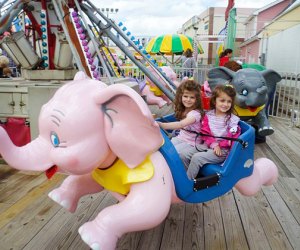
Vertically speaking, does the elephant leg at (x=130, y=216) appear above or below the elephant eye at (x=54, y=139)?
below

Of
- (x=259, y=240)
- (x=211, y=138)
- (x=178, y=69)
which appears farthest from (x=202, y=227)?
(x=178, y=69)

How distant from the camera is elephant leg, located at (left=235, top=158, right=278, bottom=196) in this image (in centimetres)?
193

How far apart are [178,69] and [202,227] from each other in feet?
21.0

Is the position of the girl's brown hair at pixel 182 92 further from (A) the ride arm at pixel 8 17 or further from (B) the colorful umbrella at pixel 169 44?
(B) the colorful umbrella at pixel 169 44

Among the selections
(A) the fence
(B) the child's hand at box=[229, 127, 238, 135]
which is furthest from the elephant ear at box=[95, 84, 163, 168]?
(A) the fence

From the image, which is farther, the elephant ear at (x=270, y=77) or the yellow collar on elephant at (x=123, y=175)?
the elephant ear at (x=270, y=77)

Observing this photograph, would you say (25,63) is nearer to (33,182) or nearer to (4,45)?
(4,45)

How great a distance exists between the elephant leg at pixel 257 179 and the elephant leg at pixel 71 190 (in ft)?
2.94

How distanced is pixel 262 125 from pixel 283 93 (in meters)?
2.48

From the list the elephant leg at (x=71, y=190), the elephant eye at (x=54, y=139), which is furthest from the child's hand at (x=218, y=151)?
the elephant eye at (x=54, y=139)

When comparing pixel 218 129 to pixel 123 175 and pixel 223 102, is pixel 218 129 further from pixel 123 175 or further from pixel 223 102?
pixel 123 175

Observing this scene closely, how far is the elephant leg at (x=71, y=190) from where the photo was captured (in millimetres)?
1789

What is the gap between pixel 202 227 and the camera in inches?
84.0

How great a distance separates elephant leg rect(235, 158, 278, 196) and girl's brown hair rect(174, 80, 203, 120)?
50 centimetres
